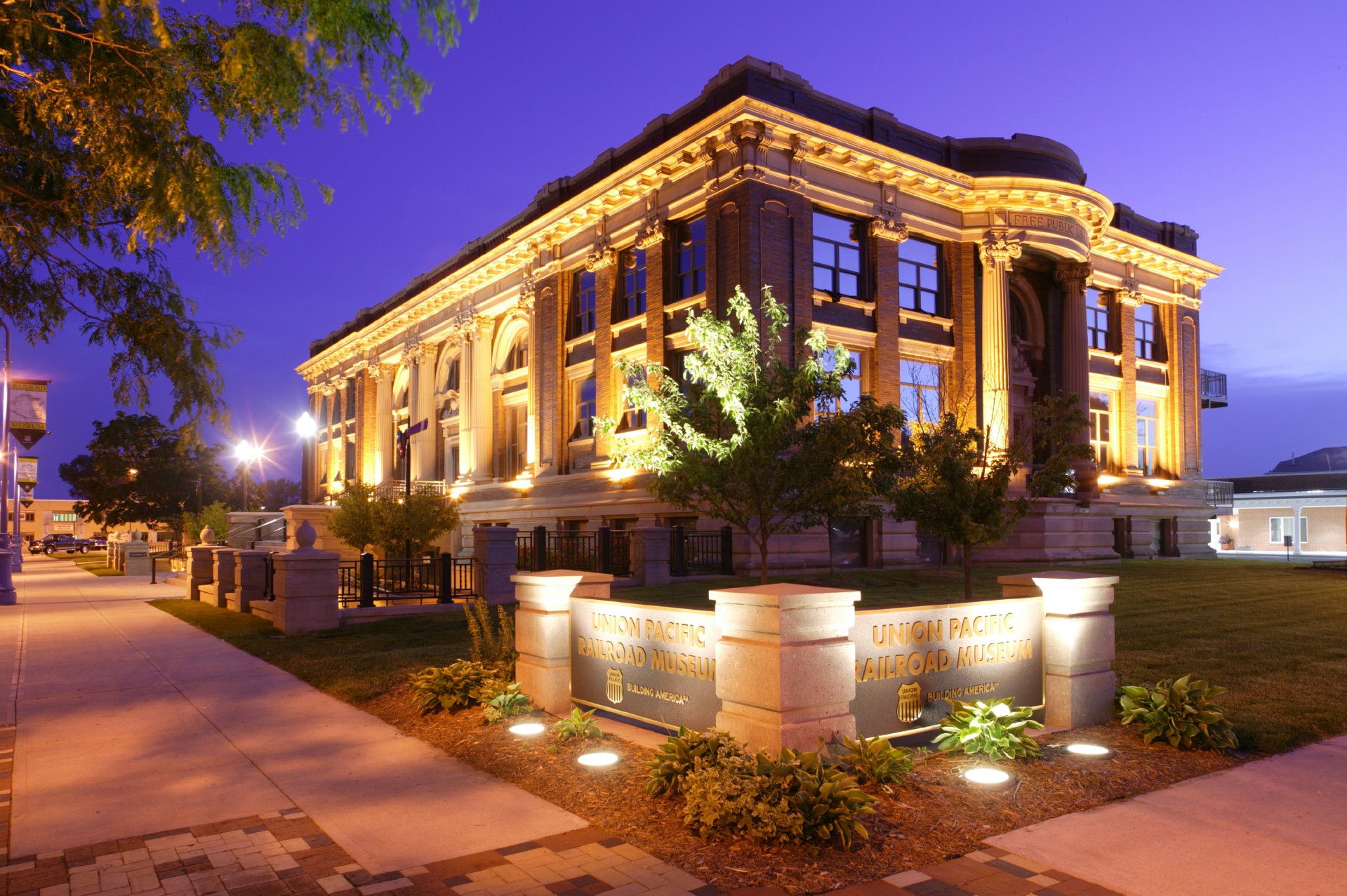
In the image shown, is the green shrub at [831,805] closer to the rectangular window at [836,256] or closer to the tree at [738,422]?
the tree at [738,422]

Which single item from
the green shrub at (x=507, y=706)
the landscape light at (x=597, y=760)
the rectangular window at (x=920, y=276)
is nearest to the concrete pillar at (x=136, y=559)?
the rectangular window at (x=920, y=276)

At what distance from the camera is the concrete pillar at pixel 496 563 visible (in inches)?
773

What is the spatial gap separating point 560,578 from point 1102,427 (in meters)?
A: 36.4

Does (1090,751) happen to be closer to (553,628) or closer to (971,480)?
(553,628)

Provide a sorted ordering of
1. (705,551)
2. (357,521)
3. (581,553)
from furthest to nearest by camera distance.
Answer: (357,521)
(705,551)
(581,553)

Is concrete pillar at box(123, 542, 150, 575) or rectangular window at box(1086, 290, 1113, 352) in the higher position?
rectangular window at box(1086, 290, 1113, 352)

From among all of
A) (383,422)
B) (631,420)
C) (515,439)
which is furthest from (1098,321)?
(383,422)

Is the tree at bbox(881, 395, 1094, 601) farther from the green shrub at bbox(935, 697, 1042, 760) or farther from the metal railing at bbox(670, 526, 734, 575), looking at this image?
the green shrub at bbox(935, 697, 1042, 760)

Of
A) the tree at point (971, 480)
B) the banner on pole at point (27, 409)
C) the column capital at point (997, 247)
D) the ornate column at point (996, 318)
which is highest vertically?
the column capital at point (997, 247)

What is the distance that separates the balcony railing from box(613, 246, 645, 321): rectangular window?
3567cm

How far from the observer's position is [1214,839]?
5.45 m

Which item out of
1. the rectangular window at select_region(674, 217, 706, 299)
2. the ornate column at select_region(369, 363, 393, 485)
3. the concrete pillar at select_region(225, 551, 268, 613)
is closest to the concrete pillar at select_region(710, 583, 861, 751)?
the concrete pillar at select_region(225, 551, 268, 613)

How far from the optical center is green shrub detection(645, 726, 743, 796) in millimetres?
6156

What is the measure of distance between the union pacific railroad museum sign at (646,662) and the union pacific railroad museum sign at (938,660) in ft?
3.82
